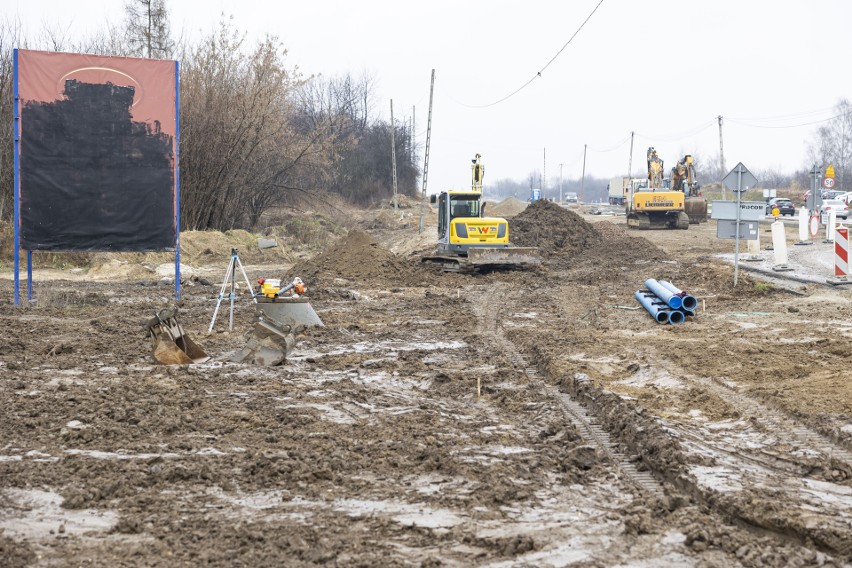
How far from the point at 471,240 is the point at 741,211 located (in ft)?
28.3

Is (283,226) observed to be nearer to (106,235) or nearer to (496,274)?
(496,274)

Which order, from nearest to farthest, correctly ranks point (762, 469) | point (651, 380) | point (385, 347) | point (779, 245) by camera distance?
point (762, 469) < point (651, 380) < point (385, 347) < point (779, 245)

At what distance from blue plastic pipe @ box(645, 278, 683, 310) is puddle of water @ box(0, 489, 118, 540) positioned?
11.3 metres

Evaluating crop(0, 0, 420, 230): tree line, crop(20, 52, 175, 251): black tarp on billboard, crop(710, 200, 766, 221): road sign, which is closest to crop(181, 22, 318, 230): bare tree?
crop(0, 0, 420, 230): tree line

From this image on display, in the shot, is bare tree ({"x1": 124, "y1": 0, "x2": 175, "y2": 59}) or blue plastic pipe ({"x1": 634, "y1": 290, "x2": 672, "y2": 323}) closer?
blue plastic pipe ({"x1": 634, "y1": 290, "x2": 672, "y2": 323})

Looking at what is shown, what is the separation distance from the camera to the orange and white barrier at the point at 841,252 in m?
18.8

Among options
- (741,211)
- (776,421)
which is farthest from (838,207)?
(776,421)

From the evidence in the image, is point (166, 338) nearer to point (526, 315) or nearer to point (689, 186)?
point (526, 315)

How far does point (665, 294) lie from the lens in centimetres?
1598

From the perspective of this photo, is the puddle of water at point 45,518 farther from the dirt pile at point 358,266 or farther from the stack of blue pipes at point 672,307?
the dirt pile at point 358,266

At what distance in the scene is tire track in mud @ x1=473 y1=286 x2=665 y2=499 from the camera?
265 inches

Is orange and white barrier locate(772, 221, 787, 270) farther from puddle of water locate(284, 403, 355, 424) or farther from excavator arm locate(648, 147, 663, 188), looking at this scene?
excavator arm locate(648, 147, 663, 188)

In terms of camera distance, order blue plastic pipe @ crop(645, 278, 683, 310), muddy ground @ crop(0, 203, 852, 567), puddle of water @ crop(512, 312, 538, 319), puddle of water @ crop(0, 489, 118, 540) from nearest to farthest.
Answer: muddy ground @ crop(0, 203, 852, 567) → puddle of water @ crop(0, 489, 118, 540) → blue plastic pipe @ crop(645, 278, 683, 310) → puddle of water @ crop(512, 312, 538, 319)

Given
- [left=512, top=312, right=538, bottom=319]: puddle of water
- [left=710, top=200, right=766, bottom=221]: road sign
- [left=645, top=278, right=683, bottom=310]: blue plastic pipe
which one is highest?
[left=710, top=200, right=766, bottom=221]: road sign
